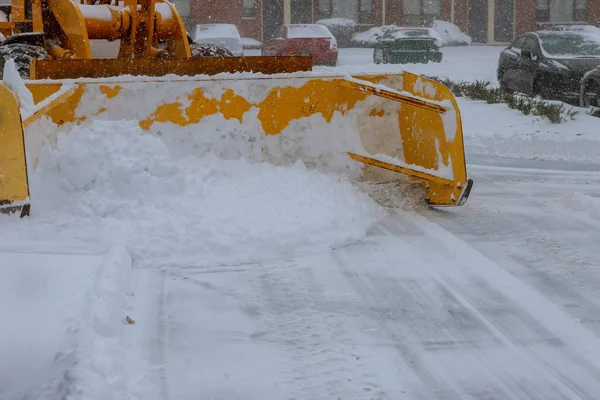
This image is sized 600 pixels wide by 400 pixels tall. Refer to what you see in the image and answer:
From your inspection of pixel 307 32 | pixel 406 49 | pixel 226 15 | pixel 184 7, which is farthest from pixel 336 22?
pixel 307 32

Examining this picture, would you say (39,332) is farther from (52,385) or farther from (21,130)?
(21,130)

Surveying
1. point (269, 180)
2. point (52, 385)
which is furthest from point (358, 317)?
point (269, 180)

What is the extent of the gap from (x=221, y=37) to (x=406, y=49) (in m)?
5.87

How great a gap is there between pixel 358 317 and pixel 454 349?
22.6 inches

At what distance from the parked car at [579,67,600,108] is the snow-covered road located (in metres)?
7.52

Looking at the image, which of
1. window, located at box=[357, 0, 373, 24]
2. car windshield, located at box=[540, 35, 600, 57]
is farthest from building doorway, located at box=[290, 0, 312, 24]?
car windshield, located at box=[540, 35, 600, 57]

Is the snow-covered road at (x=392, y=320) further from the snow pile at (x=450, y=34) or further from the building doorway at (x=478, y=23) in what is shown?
the building doorway at (x=478, y=23)

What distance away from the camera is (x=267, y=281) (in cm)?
486

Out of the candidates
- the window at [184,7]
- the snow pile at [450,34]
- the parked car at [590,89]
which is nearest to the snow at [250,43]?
the window at [184,7]

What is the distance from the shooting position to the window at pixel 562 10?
1433 inches

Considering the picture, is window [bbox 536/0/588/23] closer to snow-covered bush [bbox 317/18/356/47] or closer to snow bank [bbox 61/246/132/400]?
snow-covered bush [bbox 317/18/356/47]

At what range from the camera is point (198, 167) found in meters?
6.54

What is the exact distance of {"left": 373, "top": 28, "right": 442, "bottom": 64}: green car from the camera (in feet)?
88.3

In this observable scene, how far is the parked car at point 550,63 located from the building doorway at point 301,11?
2058 centimetres
